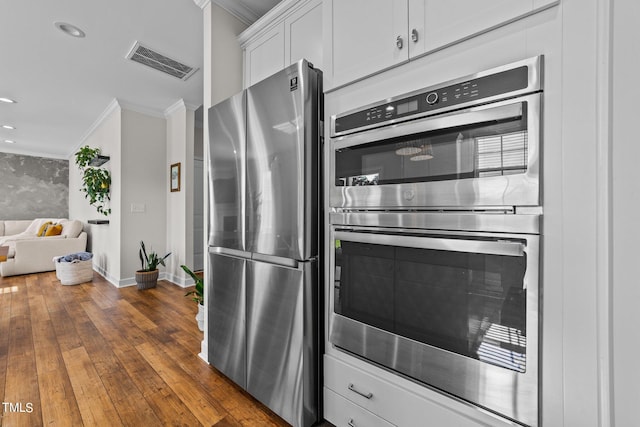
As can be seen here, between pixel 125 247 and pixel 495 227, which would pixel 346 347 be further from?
pixel 125 247

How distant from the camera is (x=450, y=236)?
97cm

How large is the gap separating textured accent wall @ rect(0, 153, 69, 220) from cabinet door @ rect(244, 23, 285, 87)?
8.21m

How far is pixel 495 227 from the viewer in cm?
88

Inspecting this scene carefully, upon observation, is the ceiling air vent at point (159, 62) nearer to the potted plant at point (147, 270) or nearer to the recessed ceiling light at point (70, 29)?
the recessed ceiling light at point (70, 29)

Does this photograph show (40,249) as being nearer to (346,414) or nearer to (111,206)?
(111,206)

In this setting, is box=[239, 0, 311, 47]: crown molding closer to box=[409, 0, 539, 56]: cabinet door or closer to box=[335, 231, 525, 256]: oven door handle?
box=[409, 0, 539, 56]: cabinet door

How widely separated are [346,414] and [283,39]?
222cm

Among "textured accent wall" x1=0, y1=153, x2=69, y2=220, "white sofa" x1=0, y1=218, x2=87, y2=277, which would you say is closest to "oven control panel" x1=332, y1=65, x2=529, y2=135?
"white sofa" x1=0, y1=218, x2=87, y2=277

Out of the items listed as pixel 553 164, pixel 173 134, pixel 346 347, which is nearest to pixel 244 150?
pixel 346 347

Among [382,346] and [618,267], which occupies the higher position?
[618,267]

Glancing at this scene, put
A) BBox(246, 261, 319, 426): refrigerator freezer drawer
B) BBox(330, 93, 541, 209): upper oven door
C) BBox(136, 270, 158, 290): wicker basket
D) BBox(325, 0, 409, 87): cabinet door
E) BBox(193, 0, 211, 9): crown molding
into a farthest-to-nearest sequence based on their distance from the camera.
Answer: BBox(136, 270, 158, 290): wicker basket, BBox(193, 0, 211, 9): crown molding, BBox(246, 261, 319, 426): refrigerator freezer drawer, BBox(325, 0, 409, 87): cabinet door, BBox(330, 93, 541, 209): upper oven door

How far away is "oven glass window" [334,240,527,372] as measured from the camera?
0.86 metres

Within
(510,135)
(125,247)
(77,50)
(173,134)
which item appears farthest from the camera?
(173,134)

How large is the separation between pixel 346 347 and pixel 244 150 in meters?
1.17
